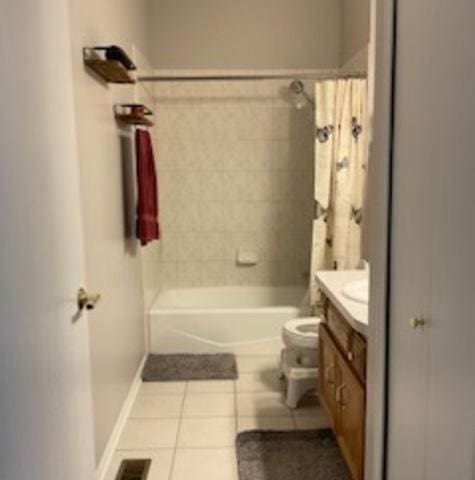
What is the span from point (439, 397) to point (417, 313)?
0.20 meters

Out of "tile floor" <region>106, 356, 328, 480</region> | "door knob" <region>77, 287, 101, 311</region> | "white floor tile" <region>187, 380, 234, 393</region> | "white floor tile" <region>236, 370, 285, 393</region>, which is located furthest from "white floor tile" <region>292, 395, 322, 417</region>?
"door knob" <region>77, 287, 101, 311</region>

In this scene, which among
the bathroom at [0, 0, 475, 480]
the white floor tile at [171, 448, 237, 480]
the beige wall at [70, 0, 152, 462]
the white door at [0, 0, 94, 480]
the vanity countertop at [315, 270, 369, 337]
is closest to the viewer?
the white door at [0, 0, 94, 480]

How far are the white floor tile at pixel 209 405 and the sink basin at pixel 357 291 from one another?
3.55 ft

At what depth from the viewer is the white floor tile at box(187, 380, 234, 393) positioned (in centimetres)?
315

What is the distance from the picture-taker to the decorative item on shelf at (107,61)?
215 cm

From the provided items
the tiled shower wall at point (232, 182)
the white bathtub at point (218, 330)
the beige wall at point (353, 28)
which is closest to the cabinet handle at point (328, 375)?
the white bathtub at point (218, 330)

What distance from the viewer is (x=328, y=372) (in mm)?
2398

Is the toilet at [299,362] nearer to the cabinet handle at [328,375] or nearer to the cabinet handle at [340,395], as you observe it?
the cabinet handle at [328,375]

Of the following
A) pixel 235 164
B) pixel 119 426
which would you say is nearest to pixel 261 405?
pixel 119 426

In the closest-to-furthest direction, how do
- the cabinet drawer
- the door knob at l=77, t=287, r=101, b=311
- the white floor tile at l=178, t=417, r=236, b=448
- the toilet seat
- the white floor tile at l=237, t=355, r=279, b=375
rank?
the door knob at l=77, t=287, r=101, b=311 < the cabinet drawer < the white floor tile at l=178, t=417, r=236, b=448 < the toilet seat < the white floor tile at l=237, t=355, r=279, b=375

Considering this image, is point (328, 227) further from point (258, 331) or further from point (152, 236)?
point (152, 236)

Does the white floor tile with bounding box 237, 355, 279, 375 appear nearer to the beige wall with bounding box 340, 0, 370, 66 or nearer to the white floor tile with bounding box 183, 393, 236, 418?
the white floor tile with bounding box 183, 393, 236, 418

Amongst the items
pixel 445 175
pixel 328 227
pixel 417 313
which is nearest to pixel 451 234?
pixel 445 175

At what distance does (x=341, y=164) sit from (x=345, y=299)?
1527 millimetres
